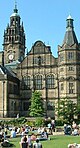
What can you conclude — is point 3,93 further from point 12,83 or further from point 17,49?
point 17,49

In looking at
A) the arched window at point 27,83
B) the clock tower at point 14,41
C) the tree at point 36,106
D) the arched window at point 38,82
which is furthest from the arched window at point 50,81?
the clock tower at point 14,41

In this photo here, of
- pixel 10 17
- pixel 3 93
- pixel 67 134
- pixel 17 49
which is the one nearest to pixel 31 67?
pixel 3 93

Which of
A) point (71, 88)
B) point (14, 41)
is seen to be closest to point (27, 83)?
point (71, 88)

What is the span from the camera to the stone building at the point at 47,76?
8706 cm

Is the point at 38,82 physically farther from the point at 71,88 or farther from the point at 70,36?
the point at 70,36

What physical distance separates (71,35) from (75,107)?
1865 centimetres

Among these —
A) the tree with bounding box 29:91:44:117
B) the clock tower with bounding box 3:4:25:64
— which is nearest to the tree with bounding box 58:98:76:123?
the tree with bounding box 29:91:44:117

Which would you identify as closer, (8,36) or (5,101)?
(5,101)

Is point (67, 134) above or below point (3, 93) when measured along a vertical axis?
below

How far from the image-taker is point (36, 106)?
281 ft

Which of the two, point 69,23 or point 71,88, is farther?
point 69,23

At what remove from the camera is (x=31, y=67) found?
303 feet

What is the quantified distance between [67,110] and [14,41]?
151 ft

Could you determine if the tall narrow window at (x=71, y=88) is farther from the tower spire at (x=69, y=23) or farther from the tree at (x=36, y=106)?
the tower spire at (x=69, y=23)
